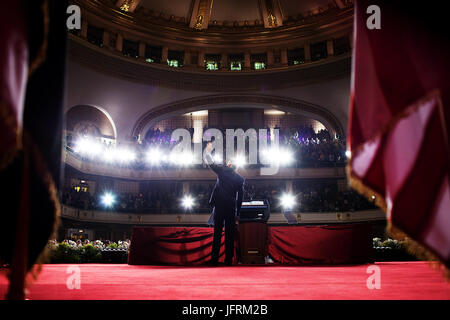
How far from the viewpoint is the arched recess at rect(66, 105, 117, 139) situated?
66.9 ft

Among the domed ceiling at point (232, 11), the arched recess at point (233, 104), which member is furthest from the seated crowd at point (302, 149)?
the domed ceiling at point (232, 11)

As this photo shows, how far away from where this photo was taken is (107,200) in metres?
20.6

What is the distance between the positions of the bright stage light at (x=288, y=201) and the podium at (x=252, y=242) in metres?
14.1

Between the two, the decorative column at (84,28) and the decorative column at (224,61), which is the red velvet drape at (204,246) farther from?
the decorative column at (224,61)

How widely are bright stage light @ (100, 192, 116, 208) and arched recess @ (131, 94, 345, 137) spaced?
3.94 meters

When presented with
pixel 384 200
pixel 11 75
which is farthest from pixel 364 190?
pixel 11 75

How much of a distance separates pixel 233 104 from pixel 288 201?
689 cm

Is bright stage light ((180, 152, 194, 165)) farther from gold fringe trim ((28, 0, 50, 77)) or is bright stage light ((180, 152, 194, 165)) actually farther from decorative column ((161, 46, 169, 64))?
gold fringe trim ((28, 0, 50, 77))

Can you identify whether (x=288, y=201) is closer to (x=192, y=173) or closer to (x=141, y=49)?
(x=192, y=173)

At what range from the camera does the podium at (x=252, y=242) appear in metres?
6.48

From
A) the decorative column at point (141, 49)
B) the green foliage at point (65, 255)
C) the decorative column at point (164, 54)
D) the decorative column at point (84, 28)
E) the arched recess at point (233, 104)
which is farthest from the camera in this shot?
the decorative column at point (164, 54)

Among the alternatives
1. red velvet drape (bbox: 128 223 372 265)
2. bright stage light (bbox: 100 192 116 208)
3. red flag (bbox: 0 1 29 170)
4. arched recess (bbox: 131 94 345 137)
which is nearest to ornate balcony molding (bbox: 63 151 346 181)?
bright stage light (bbox: 100 192 116 208)

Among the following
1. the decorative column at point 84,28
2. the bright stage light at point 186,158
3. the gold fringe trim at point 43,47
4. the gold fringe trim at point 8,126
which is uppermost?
the decorative column at point 84,28

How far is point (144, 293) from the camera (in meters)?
2.25
